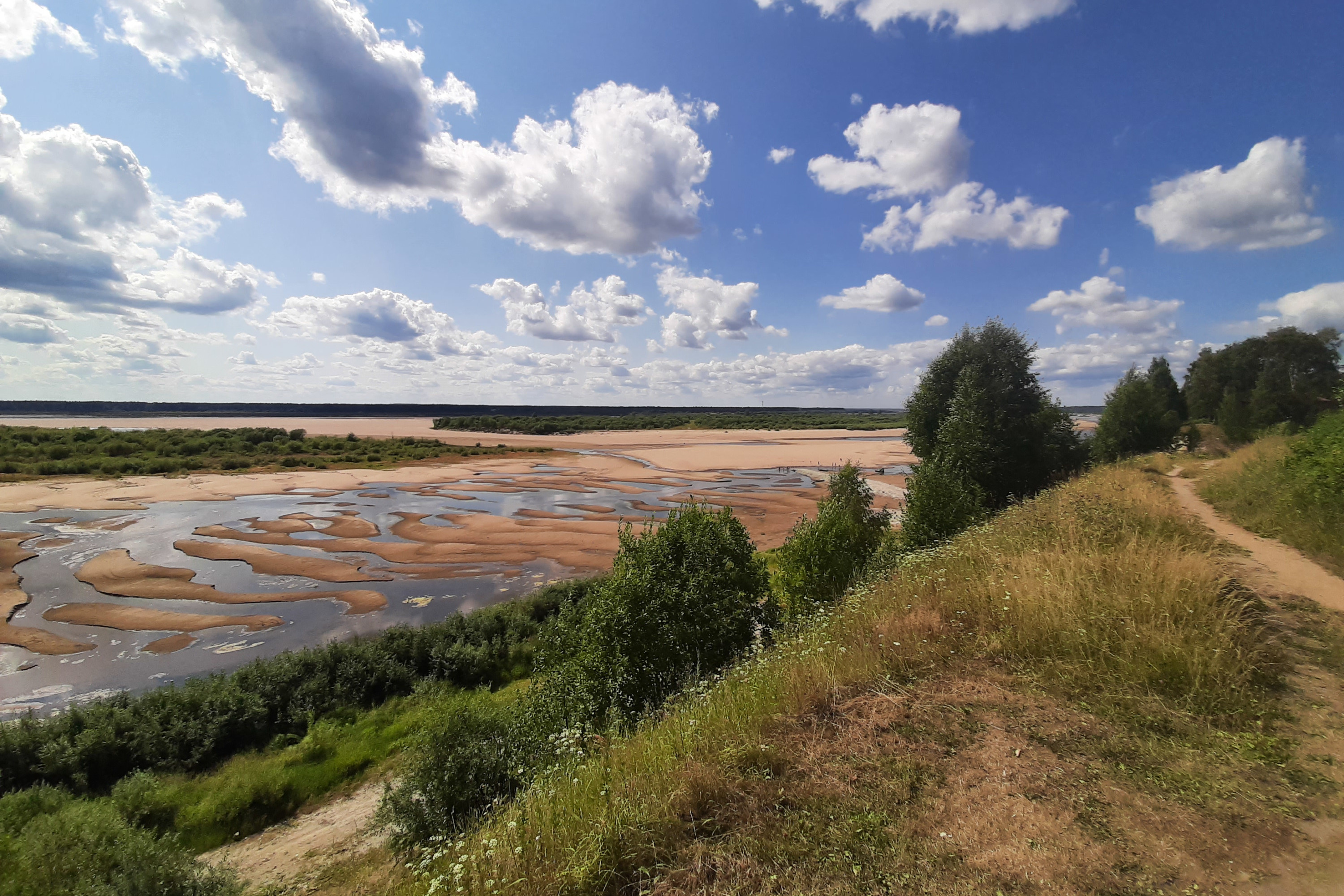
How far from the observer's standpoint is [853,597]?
8773mm

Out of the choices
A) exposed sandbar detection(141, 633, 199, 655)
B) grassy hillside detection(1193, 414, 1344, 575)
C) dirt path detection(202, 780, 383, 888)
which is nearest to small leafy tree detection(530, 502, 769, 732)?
dirt path detection(202, 780, 383, 888)

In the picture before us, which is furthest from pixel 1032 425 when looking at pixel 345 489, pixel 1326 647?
pixel 345 489

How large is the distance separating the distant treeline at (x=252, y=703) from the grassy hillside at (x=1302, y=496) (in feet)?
50.2

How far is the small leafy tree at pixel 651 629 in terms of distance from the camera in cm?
843

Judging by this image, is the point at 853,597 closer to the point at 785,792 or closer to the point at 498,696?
the point at 785,792

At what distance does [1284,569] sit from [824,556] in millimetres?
7994

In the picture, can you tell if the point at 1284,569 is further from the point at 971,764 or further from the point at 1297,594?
the point at 971,764

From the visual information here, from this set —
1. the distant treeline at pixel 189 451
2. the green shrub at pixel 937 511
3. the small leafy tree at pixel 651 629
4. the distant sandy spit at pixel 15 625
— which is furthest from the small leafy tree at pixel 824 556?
the distant treeline at pixel 189 451

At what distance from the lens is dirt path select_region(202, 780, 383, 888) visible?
834 centimetres

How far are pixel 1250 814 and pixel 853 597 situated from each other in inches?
207

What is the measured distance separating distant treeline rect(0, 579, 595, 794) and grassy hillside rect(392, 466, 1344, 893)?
6935 mm

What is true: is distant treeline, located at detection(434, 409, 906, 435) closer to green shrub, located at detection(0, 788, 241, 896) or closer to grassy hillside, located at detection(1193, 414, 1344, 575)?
green shrub, located at detection(0, 788, 241, 896)

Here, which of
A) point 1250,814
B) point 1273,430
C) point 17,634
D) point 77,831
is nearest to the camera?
point 1250,814

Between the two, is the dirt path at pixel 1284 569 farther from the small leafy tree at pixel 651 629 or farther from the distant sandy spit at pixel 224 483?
the distant sandy spit at pixel 224 483
